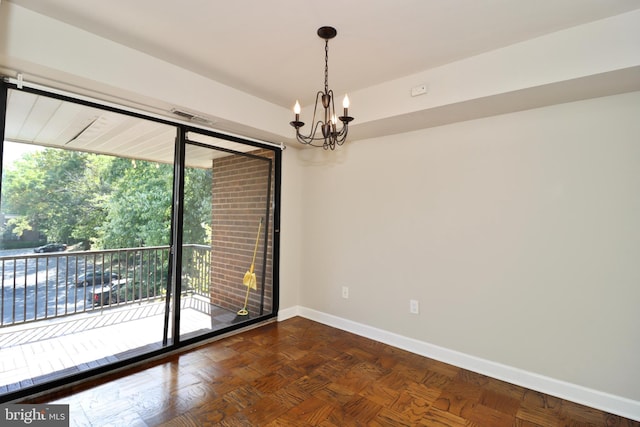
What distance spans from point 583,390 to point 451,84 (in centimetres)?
246

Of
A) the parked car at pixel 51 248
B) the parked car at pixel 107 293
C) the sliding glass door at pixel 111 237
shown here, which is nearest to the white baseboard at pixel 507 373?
the sliding glass door at pixel 111 237

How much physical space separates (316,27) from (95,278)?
8.50 feet

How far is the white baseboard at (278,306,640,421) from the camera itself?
2.03 meters

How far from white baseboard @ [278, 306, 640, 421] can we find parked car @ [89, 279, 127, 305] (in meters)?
2.23

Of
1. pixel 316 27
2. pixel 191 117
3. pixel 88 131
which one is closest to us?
pixel 316 27

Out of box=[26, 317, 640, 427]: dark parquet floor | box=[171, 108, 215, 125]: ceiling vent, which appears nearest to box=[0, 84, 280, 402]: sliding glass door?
box=[171, 108, 215, 125]: ceiling vent

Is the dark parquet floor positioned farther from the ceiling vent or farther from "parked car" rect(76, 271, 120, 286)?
the ceiling vent

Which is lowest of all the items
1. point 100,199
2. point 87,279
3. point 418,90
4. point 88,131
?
point 87,279

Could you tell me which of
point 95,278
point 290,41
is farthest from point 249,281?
point 290,41

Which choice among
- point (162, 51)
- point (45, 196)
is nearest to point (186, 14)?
point (162, 51)

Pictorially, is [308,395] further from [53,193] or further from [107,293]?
[53,193]

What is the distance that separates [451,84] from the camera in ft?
7.88

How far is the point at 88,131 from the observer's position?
2.39m

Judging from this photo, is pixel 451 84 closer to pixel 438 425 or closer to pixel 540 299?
pixel 540 299
